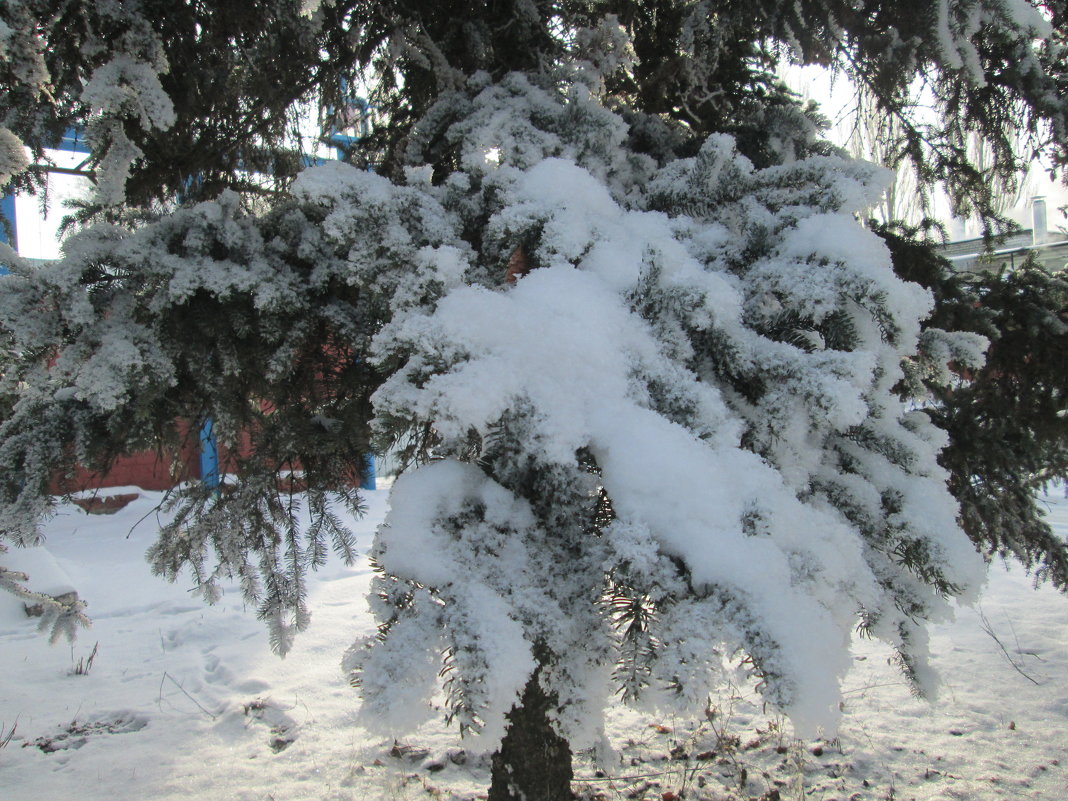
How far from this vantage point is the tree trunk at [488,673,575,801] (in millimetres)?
2100

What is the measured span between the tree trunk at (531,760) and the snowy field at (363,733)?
2.13 feet

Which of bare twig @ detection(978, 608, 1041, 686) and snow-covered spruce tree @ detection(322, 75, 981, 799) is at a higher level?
snow-covered spruce tree @ detection(322, 75, 981, 799)

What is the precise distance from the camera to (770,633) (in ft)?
3.01

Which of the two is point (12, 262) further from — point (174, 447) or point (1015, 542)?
point (1015, 542)

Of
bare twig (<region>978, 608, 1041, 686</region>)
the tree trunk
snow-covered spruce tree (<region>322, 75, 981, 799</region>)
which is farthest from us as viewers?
bare twig (<region>978, 608, 1041, 686</region>)

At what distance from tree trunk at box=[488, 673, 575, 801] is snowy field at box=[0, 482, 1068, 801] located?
0.65m

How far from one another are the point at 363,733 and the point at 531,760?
5.66ft

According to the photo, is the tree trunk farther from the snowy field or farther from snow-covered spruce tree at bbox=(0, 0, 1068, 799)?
the snowy field

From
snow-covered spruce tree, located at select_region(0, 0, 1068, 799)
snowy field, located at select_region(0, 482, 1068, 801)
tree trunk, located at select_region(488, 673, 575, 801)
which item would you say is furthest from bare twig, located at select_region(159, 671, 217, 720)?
tree trunk, located at select_region(488, 673, 575, 801)

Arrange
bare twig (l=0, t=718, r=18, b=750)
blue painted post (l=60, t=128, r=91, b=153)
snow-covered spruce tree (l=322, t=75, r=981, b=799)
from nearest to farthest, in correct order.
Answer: snow-covered spruce tree (l=322, t=75, r=981, b=799)
blue painted post (l=60, t=128, r=91, b=153)
bare twig (l=0, t=718, r=18, b=750)

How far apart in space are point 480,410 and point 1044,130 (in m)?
2.31

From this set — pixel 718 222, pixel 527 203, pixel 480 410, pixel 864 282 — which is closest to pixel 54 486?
pixel 480 410

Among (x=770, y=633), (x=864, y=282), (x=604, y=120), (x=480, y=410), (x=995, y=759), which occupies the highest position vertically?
(x=604, y=120)

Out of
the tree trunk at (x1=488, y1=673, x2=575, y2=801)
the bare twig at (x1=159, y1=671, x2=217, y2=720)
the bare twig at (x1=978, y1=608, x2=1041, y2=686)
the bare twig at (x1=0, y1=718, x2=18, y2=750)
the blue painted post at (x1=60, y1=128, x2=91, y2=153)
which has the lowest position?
the bare twig at (x1=978, y1=608, x2=1041, y2=686)
